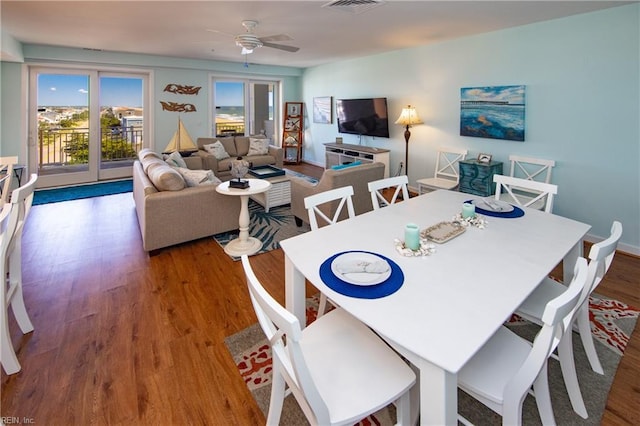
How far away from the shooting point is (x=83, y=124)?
616 cm

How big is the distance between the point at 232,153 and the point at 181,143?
3.34ft

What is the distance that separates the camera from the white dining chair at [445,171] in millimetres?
4543

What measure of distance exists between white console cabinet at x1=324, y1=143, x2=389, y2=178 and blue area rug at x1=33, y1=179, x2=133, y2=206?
3901 mm

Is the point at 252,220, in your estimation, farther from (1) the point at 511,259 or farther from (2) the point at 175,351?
(1) the point at 511,259

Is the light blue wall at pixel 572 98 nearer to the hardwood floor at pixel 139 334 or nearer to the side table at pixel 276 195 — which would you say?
the hardwood floor at pixel 139 334

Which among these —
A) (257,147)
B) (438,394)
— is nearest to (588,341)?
(438,394)

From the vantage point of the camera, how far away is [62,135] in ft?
19.8

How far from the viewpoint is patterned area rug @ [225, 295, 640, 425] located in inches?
61.9

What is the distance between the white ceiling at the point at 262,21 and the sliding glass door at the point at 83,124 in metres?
0.82

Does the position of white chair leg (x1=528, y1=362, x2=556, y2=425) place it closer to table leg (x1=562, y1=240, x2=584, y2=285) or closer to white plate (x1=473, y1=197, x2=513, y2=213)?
table leg (x1=562, y1=240, x2=584, y2=285)

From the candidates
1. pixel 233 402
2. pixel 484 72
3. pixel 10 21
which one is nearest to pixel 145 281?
pixel 233 402

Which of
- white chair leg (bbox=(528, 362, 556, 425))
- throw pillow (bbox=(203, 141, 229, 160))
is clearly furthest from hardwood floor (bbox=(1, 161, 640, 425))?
throw pillow (bbox=(203, 141, 229, 160))

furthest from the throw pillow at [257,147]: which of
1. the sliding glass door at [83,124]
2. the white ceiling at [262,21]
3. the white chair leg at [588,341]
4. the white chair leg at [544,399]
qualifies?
the white chair leg at [544,399]

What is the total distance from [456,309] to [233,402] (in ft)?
3.98
